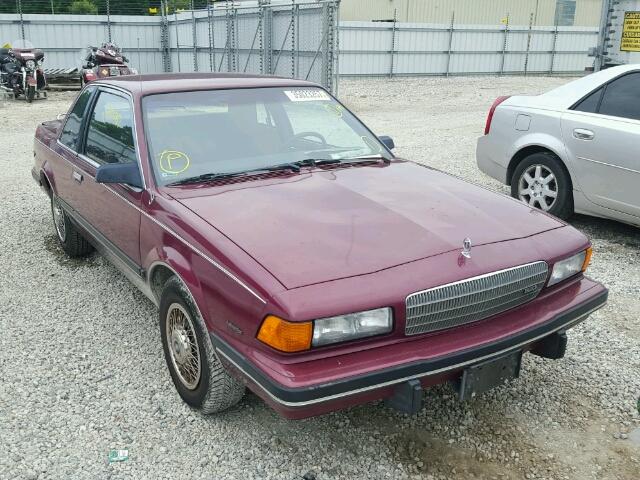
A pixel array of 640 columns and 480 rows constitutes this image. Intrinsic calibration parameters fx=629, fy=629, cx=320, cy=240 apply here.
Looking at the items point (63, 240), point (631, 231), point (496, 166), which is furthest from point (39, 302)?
point (631, 231)

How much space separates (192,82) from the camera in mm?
3928

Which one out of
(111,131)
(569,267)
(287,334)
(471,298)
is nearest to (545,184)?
(569,267)

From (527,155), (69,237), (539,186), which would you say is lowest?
(69,237)

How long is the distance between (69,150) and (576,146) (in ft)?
13.9

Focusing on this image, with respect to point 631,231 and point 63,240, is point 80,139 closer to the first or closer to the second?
point 63,240

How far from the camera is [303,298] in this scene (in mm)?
2375

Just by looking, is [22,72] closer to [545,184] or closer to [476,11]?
[545,184]

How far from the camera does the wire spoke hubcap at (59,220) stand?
5191 millimetres

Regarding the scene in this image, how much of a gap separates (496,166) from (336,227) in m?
3.98

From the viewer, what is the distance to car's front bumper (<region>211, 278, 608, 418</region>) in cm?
233

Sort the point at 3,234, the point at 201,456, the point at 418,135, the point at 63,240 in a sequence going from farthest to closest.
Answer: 1. the point at 418,135
2. the point at 3,234
3. the point at 63,240
4. the point at 201,456

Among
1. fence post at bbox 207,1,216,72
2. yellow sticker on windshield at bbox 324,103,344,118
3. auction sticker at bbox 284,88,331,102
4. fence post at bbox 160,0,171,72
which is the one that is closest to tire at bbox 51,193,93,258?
auction sticker at bbox 284,88,331,102

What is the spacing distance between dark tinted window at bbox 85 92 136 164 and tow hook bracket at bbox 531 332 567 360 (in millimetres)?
2363

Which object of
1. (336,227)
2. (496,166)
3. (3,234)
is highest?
(336,227)
